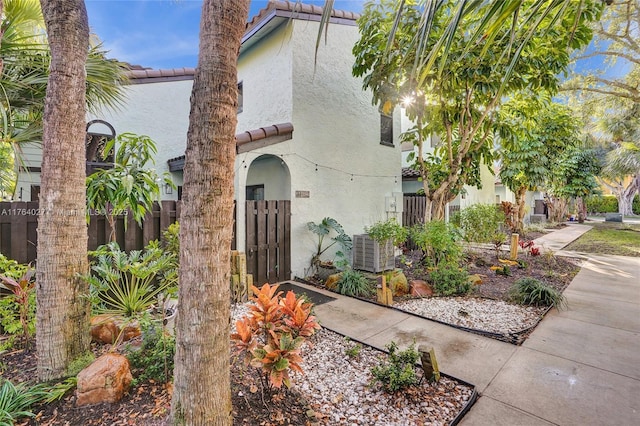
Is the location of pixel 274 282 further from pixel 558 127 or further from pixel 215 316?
pixel 558 127

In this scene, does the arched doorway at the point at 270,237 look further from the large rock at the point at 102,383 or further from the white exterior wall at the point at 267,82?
the large rock at the point at 102,383

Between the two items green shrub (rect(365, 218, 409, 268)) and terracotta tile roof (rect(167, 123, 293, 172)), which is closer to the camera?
terracotta tile roof (rect(167, 123, 293, 172))

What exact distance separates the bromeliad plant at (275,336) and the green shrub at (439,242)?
4.81 metres

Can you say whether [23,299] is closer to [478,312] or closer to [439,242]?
[478,312]

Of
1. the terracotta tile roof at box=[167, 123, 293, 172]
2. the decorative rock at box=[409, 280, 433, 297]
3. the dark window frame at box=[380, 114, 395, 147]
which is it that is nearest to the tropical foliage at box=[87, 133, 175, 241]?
the terracotta tile roof at box=[167, 123, 293, 172]

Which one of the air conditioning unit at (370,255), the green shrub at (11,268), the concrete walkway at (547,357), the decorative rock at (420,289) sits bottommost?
the concrete walkway at (547,357)

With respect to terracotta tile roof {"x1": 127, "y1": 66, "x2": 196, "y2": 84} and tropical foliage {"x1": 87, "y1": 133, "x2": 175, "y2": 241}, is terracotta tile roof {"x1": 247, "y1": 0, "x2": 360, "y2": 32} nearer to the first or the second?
terracotta tile roof {"x1": 127, "y1": 66, "x2": 196, "y2": 84}

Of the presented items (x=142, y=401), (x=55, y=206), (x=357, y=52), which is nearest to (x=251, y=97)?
(x=357, y=52)

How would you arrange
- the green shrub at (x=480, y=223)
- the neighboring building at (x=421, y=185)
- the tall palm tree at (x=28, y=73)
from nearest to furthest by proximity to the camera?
the tall palm tree at (x=28, y=73), the green shrub at (x=480, y=223), the neighboring building at (x=421, y=185)

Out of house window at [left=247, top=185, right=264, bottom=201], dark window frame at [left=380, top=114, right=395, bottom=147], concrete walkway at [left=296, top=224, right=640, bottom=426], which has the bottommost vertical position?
concrete walkway at [left=296, top=224, right=640, bottom=426]

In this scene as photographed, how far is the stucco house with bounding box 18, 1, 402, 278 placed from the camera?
284 inches

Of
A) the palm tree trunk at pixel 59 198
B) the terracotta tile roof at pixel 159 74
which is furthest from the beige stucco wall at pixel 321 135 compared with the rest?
the palm tree trunk at pixel 59 198

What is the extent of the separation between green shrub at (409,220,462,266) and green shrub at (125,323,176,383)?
561cm

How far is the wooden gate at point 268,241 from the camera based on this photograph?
258 inches
